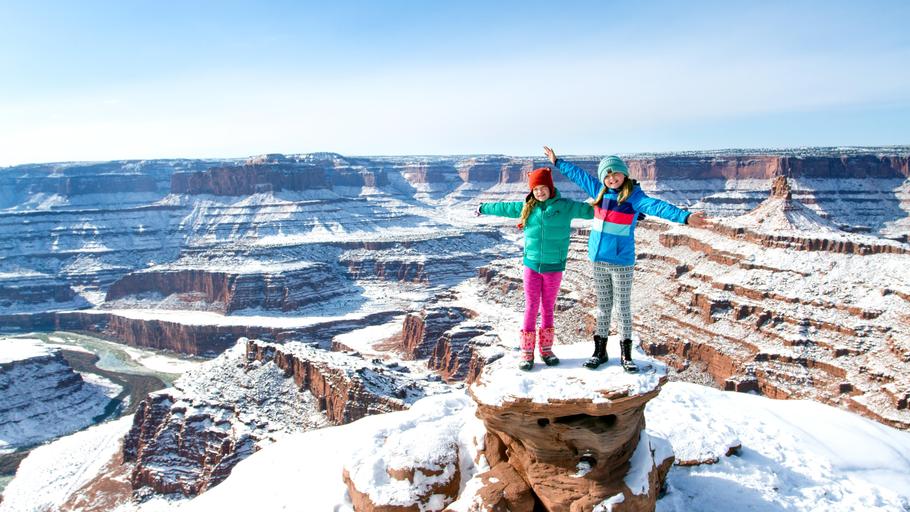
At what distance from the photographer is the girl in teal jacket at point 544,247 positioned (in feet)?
42.9

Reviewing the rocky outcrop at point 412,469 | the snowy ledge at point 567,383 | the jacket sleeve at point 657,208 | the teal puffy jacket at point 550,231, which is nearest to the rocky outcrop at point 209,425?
the rocky outcrop at point 412,469

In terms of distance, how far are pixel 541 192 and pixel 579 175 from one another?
1.13 meters

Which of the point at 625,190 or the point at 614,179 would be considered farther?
the point at 614,179

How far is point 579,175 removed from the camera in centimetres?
1352

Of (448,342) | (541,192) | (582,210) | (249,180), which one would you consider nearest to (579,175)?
(582,210)

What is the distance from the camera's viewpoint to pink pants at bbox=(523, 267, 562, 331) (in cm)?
1327

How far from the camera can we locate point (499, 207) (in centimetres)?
1411

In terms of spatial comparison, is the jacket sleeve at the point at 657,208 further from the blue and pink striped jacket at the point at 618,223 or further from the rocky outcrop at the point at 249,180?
the rocky outcrop at the point at 249,180

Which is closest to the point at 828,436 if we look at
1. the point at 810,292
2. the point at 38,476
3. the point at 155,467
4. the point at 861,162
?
the point at 155,467

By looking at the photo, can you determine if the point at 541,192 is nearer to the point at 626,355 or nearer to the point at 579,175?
the point at 579,175

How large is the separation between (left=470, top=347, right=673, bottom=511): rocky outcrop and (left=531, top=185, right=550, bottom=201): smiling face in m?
3.77

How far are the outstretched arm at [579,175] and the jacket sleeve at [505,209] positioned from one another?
1.27 metres

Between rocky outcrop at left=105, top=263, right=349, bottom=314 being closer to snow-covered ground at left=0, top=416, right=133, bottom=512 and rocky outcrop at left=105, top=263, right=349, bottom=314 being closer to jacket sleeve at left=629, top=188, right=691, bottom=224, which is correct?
snow-covered ground at left=0, top=416, right=133, bottom=512

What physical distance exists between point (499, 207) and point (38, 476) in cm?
4663
